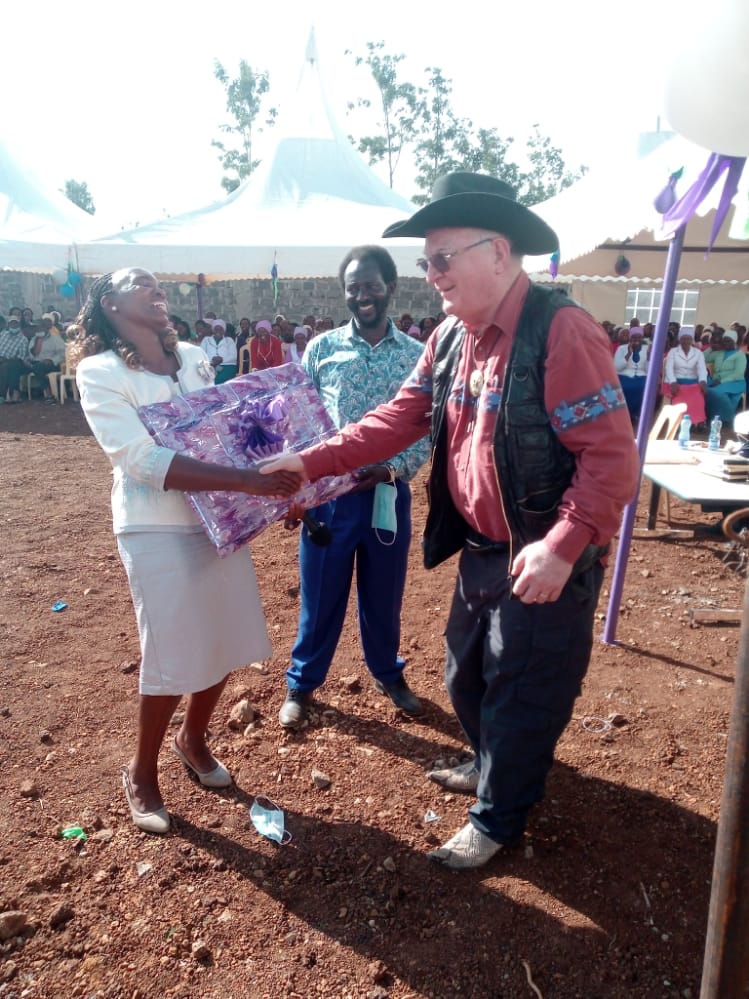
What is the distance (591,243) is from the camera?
Result: 310 inches

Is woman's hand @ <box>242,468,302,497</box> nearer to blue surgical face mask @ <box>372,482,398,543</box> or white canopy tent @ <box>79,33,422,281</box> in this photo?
blue surgical face mask @ <box>372,482,398,543</box>

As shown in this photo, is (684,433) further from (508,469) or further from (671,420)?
(508,469)

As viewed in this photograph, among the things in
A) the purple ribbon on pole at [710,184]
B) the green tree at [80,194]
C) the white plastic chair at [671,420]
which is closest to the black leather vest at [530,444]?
the purple ribbon on pole at [710,184]

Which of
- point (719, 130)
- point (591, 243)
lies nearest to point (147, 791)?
point (719, 130)

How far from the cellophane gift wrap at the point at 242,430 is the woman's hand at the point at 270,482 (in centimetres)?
10

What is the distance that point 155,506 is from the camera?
230 centimetres

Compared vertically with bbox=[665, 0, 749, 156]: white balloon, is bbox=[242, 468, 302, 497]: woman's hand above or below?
below

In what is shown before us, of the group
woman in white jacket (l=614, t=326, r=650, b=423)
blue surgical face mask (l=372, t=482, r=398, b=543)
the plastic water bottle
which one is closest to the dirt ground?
blue surgical face mask (l=372, t=482, r=398, b=543)

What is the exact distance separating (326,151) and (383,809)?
12753 mm

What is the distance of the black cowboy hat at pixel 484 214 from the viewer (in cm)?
194

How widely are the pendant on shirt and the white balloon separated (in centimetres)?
155

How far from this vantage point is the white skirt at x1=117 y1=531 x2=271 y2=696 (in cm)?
233

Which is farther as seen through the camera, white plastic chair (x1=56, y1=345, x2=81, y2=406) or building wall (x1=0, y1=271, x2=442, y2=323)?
building wall (x1=0, y1=271, x2=442, y2=323)

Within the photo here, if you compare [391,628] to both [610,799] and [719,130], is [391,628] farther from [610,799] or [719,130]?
[719,130]
